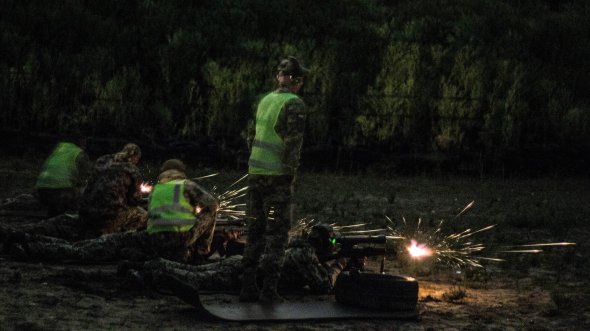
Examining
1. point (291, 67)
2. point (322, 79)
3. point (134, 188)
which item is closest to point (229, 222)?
point (134, 188)

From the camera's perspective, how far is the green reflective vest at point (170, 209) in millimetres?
11328

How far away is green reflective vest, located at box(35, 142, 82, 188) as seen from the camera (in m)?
15.6

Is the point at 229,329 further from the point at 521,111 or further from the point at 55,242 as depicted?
the point at 521,111

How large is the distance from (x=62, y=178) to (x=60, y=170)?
13 cm

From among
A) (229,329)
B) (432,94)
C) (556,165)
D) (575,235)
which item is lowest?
(229,329)

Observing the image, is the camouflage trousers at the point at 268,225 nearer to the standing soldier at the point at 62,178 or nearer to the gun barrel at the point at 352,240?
the gun barrel at the point at 352,240

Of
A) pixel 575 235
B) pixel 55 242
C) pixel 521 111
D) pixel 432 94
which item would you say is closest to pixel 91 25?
pixel 432 94

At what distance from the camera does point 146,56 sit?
38281 mm

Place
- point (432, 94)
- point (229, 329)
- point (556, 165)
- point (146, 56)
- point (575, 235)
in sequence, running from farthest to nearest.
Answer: point (146, 56) → point (432, 94) → point (556, 165) → point (575, 235) → point (229, 329)

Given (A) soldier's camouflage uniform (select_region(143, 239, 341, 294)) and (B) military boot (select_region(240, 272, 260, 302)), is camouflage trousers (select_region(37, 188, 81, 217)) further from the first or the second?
(B) military boot (select_region(240, 272, 260, 302))

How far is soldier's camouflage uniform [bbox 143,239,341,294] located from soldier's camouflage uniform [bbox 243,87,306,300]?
0.49m

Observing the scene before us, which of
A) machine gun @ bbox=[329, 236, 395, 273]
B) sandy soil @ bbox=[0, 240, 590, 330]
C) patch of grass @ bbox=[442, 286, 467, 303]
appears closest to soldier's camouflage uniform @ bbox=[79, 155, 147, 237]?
sandy soil @ bbox=[0, 240, 590, 330]

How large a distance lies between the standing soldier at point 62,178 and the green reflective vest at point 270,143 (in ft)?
20.0

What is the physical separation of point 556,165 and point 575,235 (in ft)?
47.6
